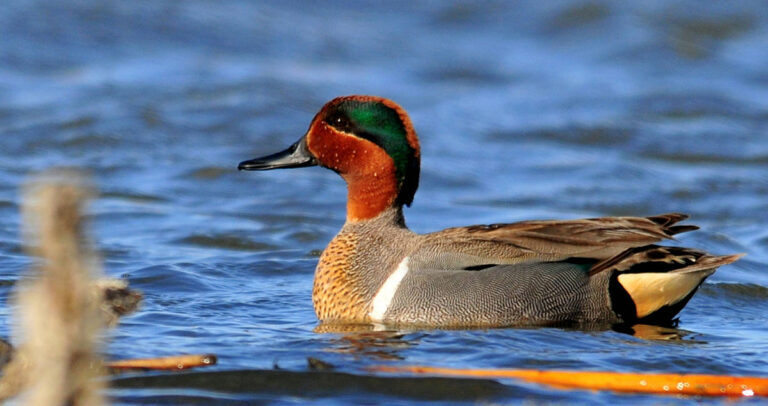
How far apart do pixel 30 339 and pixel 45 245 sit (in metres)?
0.31

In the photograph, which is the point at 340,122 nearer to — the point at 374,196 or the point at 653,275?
the point at 374,196

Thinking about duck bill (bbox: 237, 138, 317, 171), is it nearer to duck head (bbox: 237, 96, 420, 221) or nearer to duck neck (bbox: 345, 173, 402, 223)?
duck head (bbox: 237, 96, 420, 221)

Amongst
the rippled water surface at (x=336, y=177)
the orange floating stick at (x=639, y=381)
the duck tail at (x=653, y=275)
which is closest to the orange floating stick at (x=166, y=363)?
the rippled water surface at (x=336, y=177)

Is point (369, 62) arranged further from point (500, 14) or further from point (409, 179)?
point (409, 179)

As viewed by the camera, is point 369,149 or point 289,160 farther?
point 289,160

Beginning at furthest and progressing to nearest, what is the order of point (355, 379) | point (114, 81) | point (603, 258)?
point (114, 81), point (603, 258), point (355, 379)

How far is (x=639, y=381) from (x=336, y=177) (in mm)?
7348

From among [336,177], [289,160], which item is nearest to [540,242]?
[289,160]

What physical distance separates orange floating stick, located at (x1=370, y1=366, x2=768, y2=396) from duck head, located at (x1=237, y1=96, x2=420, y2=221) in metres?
1.87

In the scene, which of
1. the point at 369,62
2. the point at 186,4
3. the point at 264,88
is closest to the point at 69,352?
the point at 264,88

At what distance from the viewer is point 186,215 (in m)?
10.7

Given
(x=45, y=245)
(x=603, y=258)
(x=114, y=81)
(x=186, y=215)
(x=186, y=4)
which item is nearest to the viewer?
(x=45, y=245)

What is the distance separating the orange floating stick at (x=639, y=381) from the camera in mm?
5465

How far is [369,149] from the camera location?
7.31m
